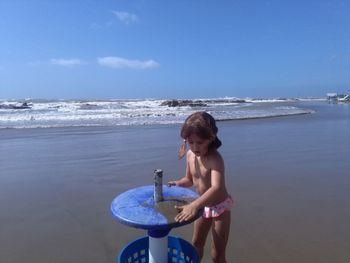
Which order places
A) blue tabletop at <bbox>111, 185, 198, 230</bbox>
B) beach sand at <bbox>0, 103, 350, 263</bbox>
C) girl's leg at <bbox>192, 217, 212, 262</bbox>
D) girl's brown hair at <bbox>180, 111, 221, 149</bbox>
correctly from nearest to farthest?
1. blue tabletop at <bbox>111, 185, 198, 230</bbox>
2. girl's brown hair at <bbox>180, 111, 221, 149</bbox>
3. girl's leg at <bbox>192, 217, 212, 262</bbox>
4. beach sand at <bbox>0, 103, 350, 263</bbox>

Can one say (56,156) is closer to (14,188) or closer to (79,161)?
(79,161)

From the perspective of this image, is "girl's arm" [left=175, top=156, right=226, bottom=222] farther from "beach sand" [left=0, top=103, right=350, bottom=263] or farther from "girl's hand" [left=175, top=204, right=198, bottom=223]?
"beach sand" [left=0, top=103, right=350, bottom=263]

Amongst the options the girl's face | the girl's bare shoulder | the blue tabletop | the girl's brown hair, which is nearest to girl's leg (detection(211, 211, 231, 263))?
the blue tabletop

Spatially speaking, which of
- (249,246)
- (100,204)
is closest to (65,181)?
(100,204)

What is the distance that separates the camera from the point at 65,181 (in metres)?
5.66

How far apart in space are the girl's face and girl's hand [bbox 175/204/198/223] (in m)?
0.44

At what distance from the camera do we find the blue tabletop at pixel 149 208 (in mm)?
2080

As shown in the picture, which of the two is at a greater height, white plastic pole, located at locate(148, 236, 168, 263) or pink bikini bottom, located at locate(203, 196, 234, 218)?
pink bikini bottom, located at locate(203, 196, 234, 218)

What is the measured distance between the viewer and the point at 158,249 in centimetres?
233

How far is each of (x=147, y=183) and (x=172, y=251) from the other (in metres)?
2.98

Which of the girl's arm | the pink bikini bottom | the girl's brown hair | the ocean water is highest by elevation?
the girl's brown hair

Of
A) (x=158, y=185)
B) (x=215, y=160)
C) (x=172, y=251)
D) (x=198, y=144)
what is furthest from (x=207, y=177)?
(x=172, y=251)

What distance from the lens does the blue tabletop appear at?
2080mm

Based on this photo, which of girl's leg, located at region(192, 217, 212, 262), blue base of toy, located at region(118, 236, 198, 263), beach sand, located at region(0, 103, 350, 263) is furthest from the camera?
beach sand, located at region(0, 103, 350, 263)
